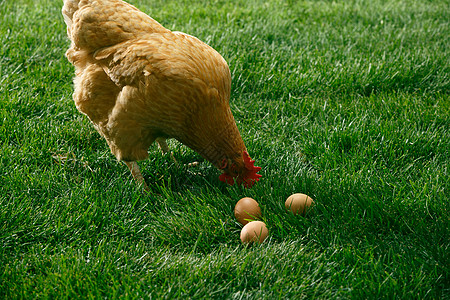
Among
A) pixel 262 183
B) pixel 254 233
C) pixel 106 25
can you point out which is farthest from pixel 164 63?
pixel 254 233

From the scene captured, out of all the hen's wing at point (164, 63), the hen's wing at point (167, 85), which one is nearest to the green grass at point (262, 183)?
the hen's wing at point (167, 85)

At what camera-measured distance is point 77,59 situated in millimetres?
3096

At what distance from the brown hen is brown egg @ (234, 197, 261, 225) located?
0.24m

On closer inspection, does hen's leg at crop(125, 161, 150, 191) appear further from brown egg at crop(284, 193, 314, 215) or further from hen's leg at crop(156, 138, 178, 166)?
brown egg at crop(284, 193, 314, 215)

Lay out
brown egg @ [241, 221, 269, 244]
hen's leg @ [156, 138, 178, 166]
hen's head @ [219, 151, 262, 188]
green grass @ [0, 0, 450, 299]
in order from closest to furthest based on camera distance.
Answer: green grass @ [0, 0, 450, 299]
brown egg @ [241, 221, 269, 244]
hen's head @ [219, 151, 262, 188]
hen's leg @ [156, 138, 178, 166]

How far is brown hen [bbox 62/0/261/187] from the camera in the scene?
2.68m

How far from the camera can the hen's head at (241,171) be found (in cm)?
285

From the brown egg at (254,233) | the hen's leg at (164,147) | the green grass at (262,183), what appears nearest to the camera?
the green grass at (262,183)

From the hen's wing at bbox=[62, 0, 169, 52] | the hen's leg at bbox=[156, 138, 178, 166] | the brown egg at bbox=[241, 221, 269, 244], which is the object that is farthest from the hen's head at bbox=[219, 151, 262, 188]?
the hen's wing at bbox=[62, 0, 169, 52]

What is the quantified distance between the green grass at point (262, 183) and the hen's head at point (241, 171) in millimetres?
87

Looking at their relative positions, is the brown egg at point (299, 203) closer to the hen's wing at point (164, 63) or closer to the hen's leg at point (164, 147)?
the hen's wing at point (164, 63)

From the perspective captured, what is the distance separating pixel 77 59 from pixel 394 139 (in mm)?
2428

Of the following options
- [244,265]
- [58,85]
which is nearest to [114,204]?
[244,265]

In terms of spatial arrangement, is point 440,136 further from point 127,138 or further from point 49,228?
point 49,228
